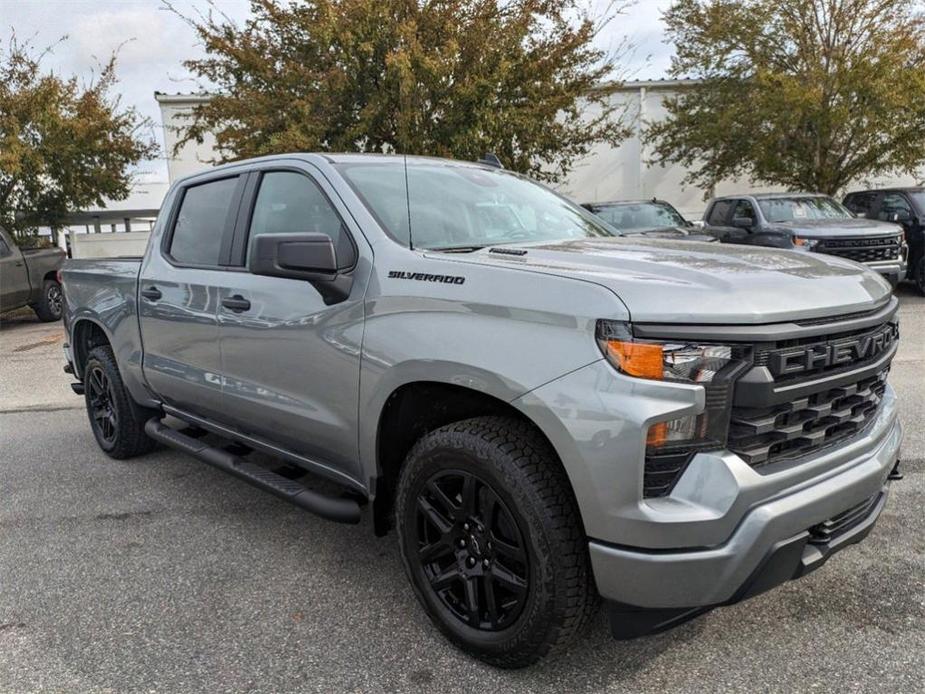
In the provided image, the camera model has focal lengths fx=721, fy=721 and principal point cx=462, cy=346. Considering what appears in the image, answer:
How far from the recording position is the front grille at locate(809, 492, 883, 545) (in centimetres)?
227

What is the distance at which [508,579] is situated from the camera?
2.40 metres

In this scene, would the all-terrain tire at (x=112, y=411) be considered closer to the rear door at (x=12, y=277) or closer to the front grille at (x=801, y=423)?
the front grille at (x=801, y=423)

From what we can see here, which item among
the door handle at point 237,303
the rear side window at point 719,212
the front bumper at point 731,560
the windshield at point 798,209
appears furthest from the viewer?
the rear side window at point 719,212

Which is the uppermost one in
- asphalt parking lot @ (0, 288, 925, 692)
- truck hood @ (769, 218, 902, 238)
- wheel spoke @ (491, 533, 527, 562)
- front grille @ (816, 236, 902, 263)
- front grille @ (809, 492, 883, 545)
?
truck hood @ (769, 218, 902, 238)

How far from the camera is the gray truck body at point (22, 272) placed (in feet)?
40.9

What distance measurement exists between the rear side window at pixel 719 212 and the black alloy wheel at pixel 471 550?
437 inches

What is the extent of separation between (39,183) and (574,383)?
17494 mm

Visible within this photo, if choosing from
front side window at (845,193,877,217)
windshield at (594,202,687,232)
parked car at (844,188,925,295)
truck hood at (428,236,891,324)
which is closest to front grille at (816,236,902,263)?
parked car at (844,188,925,295)

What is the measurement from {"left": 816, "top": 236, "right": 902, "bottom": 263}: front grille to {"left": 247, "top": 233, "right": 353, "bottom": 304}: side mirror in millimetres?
9493

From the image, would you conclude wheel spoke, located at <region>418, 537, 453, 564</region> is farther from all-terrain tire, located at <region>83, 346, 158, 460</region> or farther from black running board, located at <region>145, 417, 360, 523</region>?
all-terrain tire, located at <region>83, 346, 158, 460</region>

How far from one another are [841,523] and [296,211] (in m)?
2.56

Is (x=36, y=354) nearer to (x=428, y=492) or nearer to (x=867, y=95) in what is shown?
(x=428, y=492)

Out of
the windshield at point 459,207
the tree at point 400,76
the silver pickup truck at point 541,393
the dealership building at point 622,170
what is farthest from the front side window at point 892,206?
the silver pickup truck at point 541,393

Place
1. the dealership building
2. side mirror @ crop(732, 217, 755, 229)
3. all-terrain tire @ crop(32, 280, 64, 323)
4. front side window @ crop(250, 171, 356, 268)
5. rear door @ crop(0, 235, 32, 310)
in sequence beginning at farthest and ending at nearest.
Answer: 1. the dealership building
2. all-terrain tire @ crop(32, 280, 64, 323)
3. rear door @ crop(0, 235, 32, 310)
4. side mirror @ crop(732, 217, 755, 229)
5. front side window @ crop(250, 171, 356, 268)
